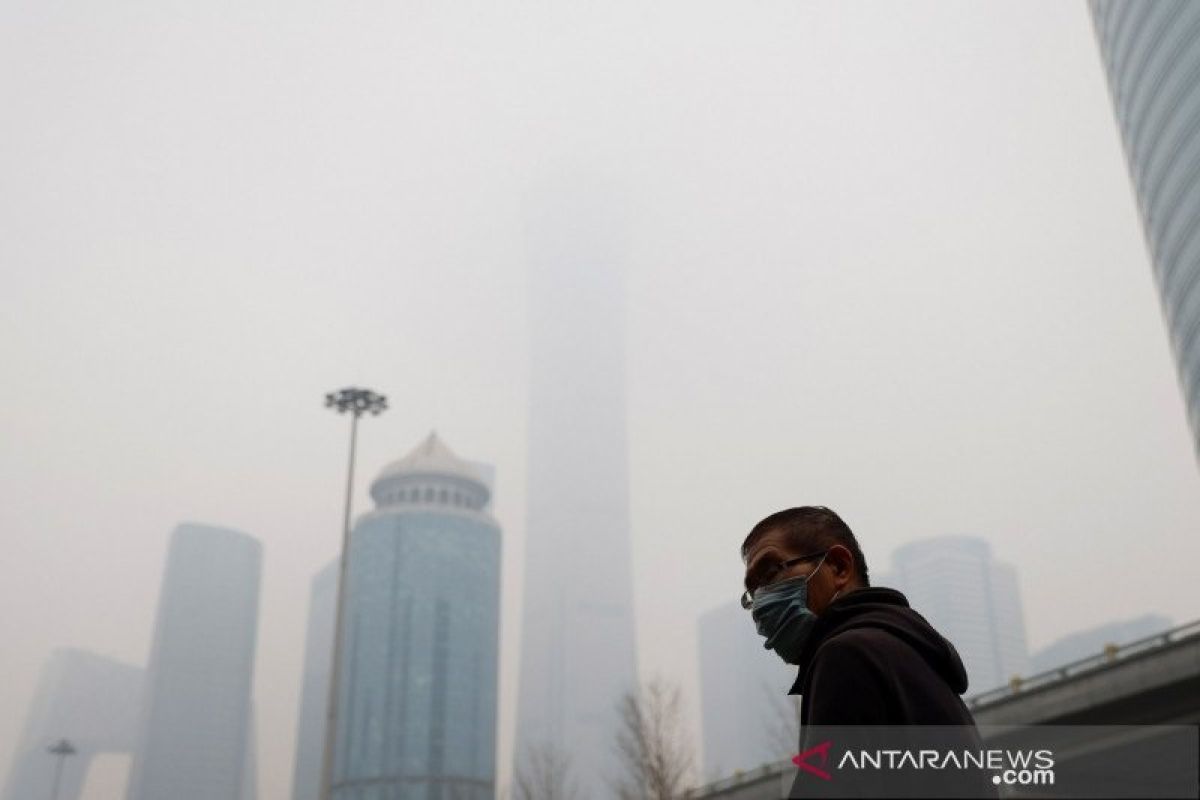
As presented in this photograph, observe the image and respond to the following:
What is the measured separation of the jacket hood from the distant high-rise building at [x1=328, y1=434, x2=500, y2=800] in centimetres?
12533

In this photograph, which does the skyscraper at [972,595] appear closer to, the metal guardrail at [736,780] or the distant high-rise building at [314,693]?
the distant high-rise building at [314,693]

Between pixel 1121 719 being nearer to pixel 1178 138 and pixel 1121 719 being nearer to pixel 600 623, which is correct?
pixel 1178 138

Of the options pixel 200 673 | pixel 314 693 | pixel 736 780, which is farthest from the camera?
pixel 314 693

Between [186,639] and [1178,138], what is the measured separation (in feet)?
467

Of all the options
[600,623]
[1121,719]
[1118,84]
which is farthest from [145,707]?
[1121,719]

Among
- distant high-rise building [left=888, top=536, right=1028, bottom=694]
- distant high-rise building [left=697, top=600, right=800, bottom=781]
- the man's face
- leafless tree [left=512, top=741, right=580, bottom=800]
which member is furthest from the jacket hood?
distant high-rise building [left=888, top=536, right=1028, bottom=694]

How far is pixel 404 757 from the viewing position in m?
128

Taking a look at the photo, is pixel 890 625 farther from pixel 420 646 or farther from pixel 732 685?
pixel 420 646

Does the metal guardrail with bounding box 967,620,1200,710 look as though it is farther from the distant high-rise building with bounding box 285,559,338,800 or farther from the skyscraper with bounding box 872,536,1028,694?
the distant high-rise building with bounding box 285,559,338,800

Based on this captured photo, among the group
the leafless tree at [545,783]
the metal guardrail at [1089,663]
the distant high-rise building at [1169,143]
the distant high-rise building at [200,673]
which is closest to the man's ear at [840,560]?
the metal guardrail at [1089,663]

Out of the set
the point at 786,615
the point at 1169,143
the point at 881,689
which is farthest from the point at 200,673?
the point at 881,689

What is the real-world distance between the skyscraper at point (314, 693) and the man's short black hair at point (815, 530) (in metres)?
139

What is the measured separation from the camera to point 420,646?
13412 centimetres

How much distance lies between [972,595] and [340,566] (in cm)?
11719
